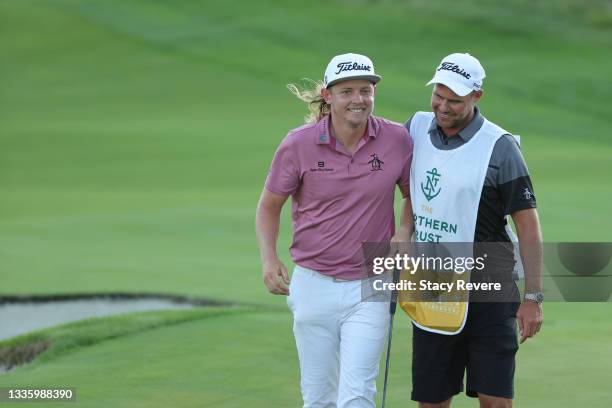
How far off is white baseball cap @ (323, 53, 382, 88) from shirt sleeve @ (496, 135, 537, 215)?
0.74 metres

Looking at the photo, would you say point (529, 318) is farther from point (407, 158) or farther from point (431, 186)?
point (407, 158)

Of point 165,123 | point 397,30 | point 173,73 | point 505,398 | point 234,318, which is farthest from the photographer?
point 397,30

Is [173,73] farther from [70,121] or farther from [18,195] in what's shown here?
[18,195]

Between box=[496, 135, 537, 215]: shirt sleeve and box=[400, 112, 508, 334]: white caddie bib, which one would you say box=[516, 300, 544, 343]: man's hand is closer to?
box=[400, 112, 508, 334]: white caddie bib

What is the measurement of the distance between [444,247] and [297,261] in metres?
0.76

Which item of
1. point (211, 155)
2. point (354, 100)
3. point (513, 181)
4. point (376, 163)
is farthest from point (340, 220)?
point (211, 155)

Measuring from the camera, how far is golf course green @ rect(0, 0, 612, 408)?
28.8ft

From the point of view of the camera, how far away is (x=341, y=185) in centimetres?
634

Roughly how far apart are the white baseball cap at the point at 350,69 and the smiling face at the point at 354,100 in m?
0.04

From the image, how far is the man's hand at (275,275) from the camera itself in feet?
21.1

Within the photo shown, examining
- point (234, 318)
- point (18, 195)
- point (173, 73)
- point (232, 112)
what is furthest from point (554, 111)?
point (234, 318)

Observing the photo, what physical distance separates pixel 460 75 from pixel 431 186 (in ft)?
1.84

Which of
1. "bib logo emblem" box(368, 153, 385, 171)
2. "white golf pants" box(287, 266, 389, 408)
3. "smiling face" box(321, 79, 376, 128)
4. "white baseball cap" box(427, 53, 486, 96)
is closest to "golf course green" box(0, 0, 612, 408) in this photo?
"white golf pants" box(287, 266, 389, 408)

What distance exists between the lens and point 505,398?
630 centimetres
